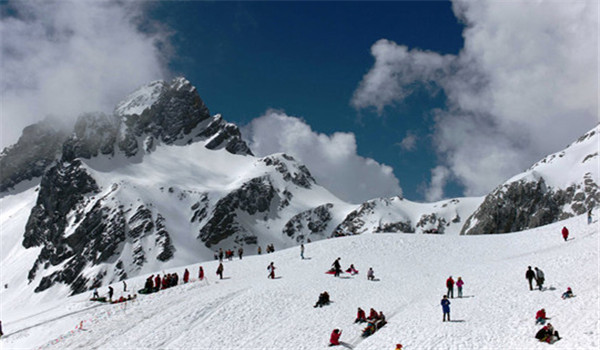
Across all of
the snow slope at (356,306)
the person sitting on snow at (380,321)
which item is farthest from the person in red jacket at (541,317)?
the person sitting on snow at (380,321)

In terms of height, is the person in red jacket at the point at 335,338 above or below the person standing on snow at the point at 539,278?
below

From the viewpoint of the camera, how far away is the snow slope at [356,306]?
2747cm

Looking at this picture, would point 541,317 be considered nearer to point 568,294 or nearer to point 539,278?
point 568,294

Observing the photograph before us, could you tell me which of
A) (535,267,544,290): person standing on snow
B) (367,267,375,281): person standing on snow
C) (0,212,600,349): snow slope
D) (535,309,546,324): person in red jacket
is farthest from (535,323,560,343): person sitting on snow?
(367,267,375,281): person standing on snow

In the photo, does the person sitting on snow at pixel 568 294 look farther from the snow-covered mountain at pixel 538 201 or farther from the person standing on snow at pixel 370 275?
the snow-covered mountain at pixel 538 201

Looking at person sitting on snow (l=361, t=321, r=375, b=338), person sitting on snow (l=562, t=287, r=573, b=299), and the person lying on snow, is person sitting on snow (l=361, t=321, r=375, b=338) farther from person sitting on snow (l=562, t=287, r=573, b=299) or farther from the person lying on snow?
person sitting on snow (l=562, t=287, r=573, b=299)

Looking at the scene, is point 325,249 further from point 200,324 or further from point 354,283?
point 200,324

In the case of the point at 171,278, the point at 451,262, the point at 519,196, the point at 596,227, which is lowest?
the point at 171,278

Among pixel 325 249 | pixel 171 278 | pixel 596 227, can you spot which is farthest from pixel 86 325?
pixel 596 227

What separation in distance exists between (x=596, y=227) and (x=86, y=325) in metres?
48.0

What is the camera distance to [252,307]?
124ft

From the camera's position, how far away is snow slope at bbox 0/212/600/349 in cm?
2747

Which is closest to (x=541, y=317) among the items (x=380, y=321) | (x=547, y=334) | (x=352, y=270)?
(x=547, y=334)

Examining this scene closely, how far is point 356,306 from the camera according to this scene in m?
36.9
